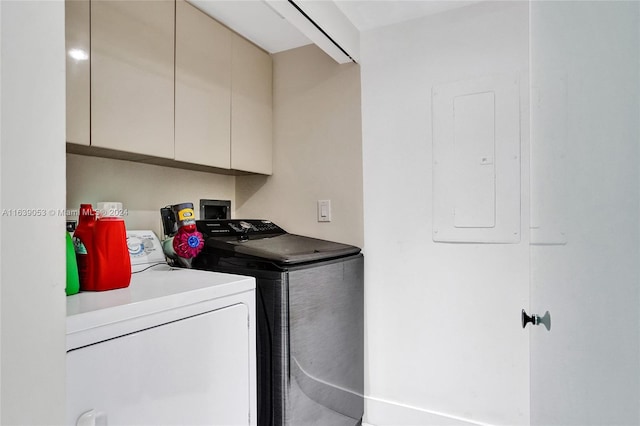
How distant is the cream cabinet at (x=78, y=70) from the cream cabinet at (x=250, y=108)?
80 cm

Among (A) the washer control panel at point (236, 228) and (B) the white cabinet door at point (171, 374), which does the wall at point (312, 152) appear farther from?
(B) the white cabinet door at point (171, 374)

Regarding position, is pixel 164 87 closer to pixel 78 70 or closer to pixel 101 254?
→ pixel 78 70

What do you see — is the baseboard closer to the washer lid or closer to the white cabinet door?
the washer lid

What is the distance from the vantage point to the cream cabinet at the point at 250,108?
2.08 meters

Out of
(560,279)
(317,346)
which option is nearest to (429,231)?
(317,346)

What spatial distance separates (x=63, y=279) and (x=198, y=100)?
1.58 m

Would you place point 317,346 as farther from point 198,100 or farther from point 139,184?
point 198,100

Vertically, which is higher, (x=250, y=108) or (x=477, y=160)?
(x=250, y=108)

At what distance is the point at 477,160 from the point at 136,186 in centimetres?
177

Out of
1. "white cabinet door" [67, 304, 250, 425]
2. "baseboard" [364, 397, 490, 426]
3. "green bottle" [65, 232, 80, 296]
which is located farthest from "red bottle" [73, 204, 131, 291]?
"baseboard" [364, 397, 490, 426]

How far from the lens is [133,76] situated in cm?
153

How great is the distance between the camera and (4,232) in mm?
377

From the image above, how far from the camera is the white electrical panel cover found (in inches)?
69.2

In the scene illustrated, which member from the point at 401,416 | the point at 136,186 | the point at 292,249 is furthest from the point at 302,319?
the point at 136,186
